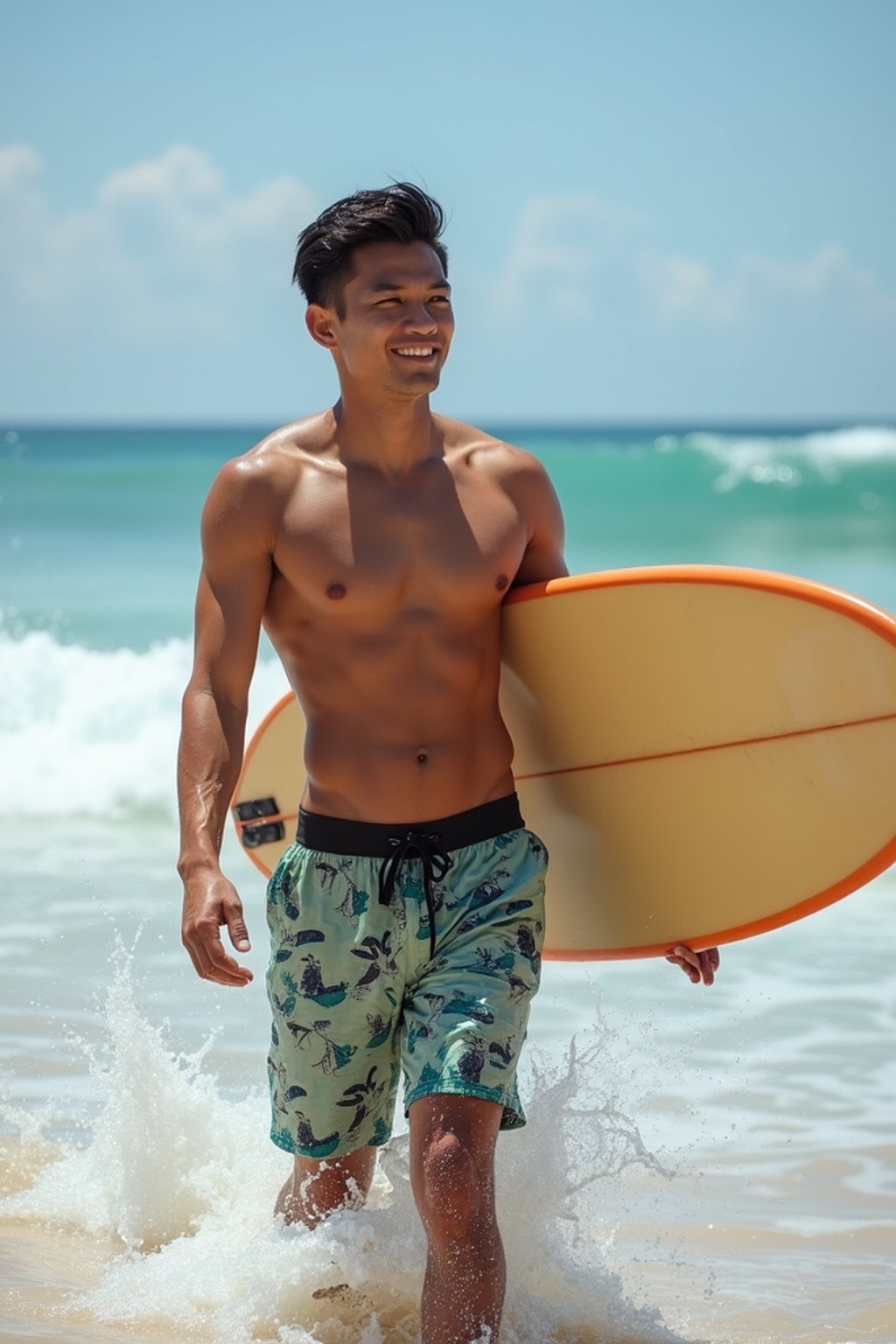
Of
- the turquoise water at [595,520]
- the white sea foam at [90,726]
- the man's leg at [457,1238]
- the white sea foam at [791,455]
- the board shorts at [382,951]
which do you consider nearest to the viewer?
the man's leg at [457,1238]

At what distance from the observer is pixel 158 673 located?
11.0 meters

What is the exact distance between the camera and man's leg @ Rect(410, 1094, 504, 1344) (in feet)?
8.00

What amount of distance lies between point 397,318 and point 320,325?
20 cm

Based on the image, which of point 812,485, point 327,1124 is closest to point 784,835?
point 327,1124

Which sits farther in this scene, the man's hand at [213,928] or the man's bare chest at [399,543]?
the man's bare chest at [399,543]

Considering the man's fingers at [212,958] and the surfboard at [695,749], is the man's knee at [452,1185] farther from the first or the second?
the surfboard at [695,749]

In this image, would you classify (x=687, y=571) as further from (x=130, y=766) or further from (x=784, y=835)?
(x=130, y=766)

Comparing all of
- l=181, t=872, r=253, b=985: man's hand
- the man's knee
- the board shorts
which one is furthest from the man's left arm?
l=181, t=872, r=253, b=985: man's hand

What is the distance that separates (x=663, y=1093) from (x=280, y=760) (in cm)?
144

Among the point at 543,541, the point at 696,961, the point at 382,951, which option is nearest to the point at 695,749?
the point at 696,961

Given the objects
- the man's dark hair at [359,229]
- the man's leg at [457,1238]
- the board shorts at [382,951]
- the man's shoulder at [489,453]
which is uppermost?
the man's dark hair at [359,229]

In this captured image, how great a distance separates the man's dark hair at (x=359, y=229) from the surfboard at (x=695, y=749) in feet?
2.02

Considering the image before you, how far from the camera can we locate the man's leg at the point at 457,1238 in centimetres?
244

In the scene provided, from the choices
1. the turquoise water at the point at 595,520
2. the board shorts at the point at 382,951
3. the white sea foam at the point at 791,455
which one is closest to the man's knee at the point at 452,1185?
the board shorts at the point at 382,951
